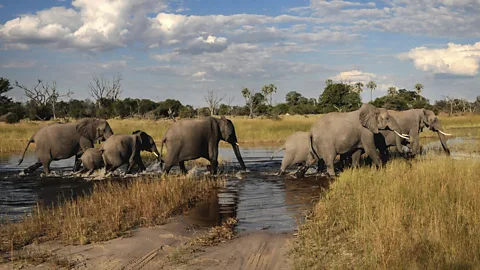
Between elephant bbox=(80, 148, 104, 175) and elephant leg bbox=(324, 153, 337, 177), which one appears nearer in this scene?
elephant leg bbox=(324, 153, 337, 177)

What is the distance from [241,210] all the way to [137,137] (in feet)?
24.3

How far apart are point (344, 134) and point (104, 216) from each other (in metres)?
8.02

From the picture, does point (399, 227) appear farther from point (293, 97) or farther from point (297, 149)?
point (293, 97)

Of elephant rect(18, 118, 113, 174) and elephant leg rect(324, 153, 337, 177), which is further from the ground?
elephant rect(18, 118, 113, 174)

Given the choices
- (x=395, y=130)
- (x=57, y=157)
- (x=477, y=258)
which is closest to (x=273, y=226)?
(x=477, y=258)

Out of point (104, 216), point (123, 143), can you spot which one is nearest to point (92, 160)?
point (123, 143)

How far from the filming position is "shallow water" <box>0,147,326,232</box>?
380 inches

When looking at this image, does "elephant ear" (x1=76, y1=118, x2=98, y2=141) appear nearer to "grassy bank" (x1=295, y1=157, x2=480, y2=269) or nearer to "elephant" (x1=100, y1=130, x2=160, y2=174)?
"elephant" (x1=100, y1=130, x2=160, y2=174)

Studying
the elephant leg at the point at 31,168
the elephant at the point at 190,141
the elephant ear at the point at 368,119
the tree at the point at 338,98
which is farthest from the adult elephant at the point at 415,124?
the tree at the point at 338,98

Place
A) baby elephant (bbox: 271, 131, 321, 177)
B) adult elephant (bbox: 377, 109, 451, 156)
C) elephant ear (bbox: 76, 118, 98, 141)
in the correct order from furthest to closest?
adult elephant (bbox: 377, 109, 451, 156)
elephant ear (bbox: 76, 118, 98, 141)
baby elephant (bbox: 271, 131, 321, 177)

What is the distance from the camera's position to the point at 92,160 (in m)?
16.8

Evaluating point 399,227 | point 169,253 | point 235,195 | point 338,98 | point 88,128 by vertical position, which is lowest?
point 235,195

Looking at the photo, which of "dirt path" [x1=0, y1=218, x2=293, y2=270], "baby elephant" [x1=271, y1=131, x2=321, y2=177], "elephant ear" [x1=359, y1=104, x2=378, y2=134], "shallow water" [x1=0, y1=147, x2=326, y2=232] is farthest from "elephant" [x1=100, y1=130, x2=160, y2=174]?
"dirt path" [x1=0, y1=218, x2=293, y2=270]

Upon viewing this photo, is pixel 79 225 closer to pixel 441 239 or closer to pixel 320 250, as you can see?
pixel 320 250
